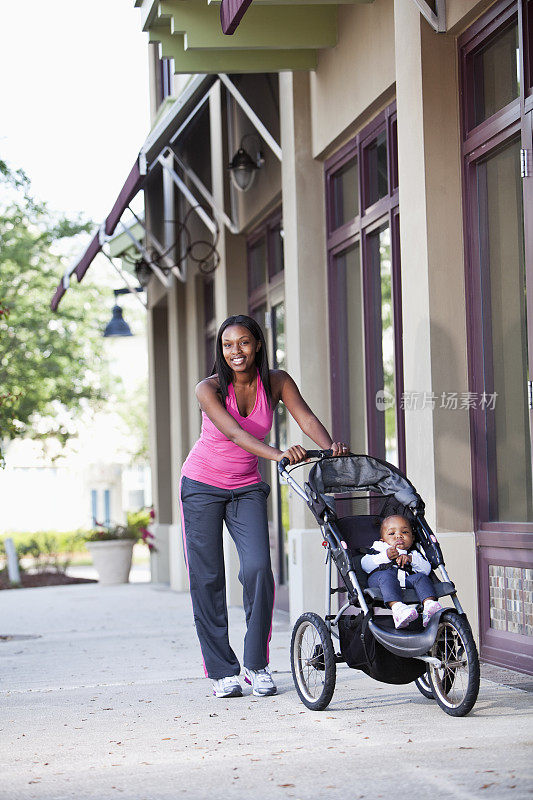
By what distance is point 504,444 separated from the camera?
6840 mm

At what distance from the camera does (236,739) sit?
5.08 metres

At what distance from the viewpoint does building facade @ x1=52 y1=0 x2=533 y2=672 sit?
A: 6695mm

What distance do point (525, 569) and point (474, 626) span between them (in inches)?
25.8

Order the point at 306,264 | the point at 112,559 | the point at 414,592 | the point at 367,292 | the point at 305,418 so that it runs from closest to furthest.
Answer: the point at 414,592, the point at 305,418, the point at 367,292, the point at 306,264, the point at 112,559

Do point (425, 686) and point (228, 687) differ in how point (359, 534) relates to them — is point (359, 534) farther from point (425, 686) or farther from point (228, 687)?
point (228, 687)

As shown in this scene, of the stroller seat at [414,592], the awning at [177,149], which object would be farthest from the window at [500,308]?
the awning at [177,149]

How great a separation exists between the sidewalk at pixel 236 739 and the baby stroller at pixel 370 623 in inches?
6.3

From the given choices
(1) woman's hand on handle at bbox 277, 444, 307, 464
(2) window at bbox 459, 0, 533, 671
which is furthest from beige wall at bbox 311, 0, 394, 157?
(1) woman's hand on handle at bbox 277, 444, 307, 464

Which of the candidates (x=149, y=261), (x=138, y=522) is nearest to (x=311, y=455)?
(x=149, y=261)

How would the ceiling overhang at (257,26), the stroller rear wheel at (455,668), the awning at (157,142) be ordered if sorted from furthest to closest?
the awning at (157,142) → the ceiling overhang at (257,26) → the stroller rear wheel at (455,668)

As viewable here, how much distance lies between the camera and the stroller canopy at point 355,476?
18.9ft

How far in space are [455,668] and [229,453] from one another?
1716 mm

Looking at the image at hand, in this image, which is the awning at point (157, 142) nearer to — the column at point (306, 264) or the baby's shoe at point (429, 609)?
the column at point (306, 264)

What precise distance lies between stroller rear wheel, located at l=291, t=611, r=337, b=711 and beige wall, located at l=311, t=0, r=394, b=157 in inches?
156
